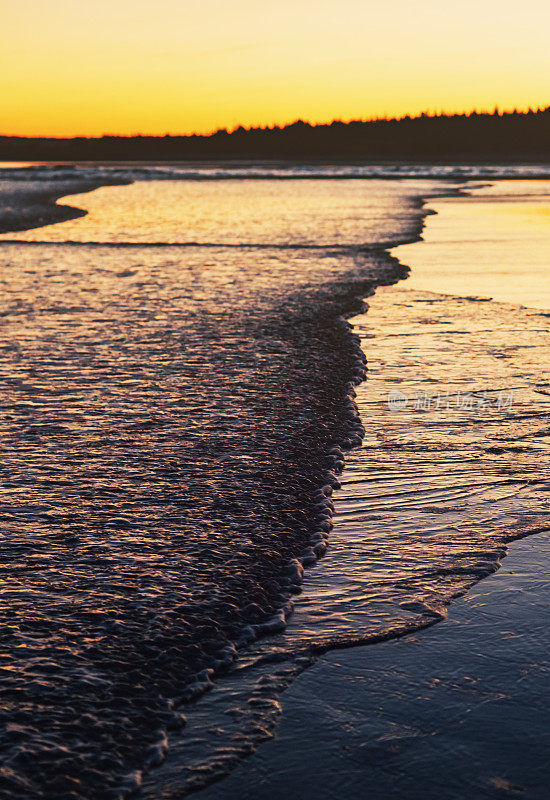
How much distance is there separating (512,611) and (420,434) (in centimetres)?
257

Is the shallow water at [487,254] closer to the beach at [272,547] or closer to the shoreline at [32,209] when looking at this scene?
the beach at [272,547]

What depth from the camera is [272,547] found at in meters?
4.45

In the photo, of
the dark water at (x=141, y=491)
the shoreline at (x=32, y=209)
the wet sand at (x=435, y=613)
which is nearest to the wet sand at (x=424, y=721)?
the wet sand at (x=435, y=613)

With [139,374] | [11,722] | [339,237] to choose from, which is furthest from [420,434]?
[339,237]

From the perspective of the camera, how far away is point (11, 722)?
2990mm

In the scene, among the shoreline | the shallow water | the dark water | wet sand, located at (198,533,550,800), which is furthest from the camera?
the shoreline

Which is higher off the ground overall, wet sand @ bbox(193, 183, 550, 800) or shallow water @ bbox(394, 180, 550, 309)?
shallow water @ bbox(394, 180, 550, 309)

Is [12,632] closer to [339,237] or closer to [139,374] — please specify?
[139,374]

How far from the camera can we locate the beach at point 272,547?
2.91m

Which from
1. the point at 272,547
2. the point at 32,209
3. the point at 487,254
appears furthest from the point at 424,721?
the point at 32,209

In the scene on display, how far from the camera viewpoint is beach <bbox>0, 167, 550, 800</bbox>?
291cm

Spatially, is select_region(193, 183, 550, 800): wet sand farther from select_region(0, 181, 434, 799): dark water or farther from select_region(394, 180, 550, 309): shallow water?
select_region(394, 180, 550, 309): shallow water

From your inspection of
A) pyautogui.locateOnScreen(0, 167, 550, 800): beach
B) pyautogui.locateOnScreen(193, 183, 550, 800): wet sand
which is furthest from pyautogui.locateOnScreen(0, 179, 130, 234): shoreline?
pyautogui.locateOnScreen(193, 183, 550, 800): wet sand

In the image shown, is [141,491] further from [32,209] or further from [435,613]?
[32,209]
